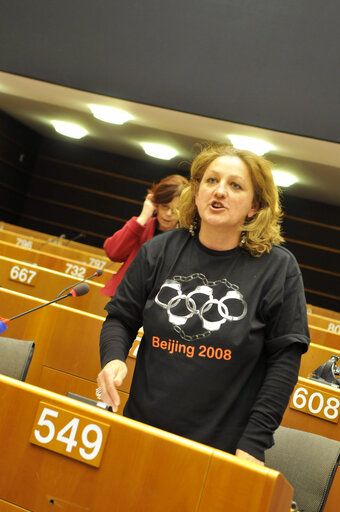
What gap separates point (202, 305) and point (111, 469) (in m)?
0.44

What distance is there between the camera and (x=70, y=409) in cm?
108

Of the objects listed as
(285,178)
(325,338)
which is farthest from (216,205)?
(285,178)

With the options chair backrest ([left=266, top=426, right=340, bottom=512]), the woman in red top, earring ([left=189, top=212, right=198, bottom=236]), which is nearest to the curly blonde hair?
earring ([left=189, top=212, right=198, bottom=236])

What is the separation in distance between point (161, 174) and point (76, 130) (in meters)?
1.96

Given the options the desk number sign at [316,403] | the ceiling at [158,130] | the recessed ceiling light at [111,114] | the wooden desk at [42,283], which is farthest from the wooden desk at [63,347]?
the recessed ceiling light at [111,114]

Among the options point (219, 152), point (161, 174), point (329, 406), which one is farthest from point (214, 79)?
point (161, 174)

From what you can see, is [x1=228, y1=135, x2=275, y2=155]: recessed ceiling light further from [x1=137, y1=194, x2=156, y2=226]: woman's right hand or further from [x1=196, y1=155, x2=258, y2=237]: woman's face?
[x1=196, y1=155, x2=258, y2=237]: woman's face

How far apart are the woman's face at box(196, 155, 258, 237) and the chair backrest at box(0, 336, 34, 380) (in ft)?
3.11

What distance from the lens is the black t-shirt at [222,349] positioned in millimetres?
1275

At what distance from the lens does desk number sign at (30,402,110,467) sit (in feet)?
3.39

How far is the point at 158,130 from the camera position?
7141 mm

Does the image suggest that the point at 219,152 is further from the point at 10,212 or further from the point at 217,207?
the point at 10,212

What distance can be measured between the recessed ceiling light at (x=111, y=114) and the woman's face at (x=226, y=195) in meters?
4.85

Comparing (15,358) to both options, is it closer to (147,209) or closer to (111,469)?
(147,209)
